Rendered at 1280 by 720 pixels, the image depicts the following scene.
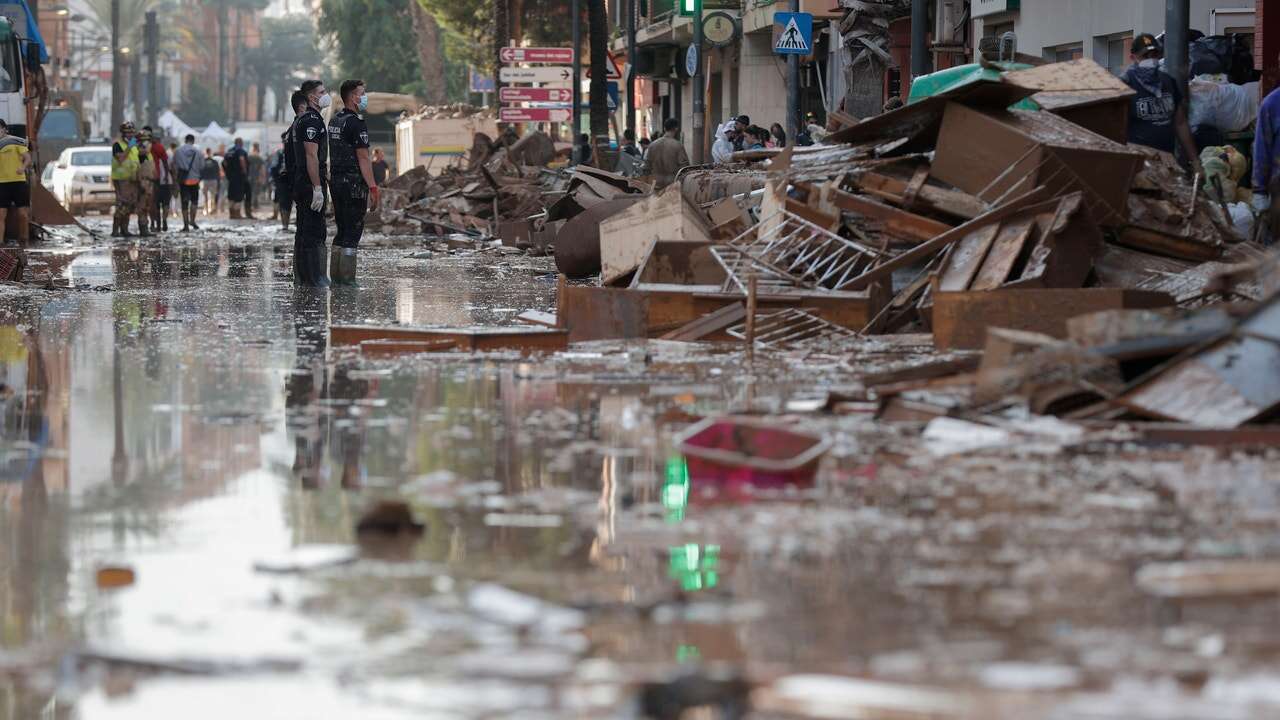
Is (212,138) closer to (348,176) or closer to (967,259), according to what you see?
(348,176)

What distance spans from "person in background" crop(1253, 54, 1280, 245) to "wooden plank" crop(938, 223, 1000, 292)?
2894 mm

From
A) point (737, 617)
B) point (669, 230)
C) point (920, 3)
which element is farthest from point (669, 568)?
point (920, 3)

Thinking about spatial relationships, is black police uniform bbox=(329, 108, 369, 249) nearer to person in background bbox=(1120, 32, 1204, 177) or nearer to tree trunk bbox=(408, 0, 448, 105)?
person in background bbox=(1120, 32, 1204, 177)

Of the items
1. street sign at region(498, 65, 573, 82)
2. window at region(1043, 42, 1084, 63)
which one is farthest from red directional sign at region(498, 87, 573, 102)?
window at region(1043, 42, 1084, 63)

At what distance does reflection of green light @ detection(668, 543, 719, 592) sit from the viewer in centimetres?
515

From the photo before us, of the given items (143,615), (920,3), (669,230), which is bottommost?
(143,615)

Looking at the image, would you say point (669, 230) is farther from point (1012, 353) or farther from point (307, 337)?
point (1012, 353)

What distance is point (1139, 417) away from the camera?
778cm

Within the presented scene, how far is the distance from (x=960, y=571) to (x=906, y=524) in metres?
0.68

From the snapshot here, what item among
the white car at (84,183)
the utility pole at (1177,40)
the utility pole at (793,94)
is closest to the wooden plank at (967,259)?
the utility pole at (1177,40)

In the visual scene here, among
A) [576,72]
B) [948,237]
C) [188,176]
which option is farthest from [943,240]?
[576,72]

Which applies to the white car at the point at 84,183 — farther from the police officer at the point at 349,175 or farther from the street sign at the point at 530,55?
the police officer at the point at 349,175

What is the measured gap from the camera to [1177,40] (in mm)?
15734

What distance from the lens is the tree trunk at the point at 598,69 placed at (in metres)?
42.8
